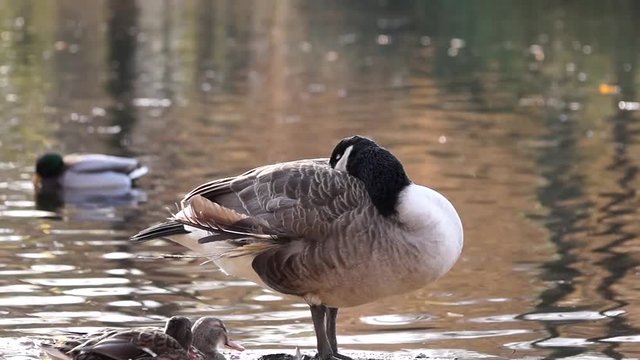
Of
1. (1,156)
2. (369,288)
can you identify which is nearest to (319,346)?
(369,288)

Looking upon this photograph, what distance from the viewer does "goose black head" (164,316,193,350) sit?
7.47 meters

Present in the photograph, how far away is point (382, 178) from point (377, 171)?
50mm

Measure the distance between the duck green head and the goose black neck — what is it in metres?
9.12

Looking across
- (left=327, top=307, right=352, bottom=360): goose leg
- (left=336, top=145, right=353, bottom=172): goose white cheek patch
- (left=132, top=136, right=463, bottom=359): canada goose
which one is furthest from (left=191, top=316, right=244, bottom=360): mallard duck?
(left=336, top=145, right=353, bottom=172): goose white cheek patch

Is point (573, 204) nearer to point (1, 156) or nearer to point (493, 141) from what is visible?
point (493, 141)

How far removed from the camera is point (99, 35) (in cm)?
4381

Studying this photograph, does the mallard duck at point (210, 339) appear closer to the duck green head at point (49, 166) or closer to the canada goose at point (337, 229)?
the canada goose at point (337, 229)

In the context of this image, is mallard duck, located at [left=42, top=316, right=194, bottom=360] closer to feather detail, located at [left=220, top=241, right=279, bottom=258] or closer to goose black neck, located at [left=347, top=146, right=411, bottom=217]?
feather detail, located at [left=220, top=241, right=279, bottom=258]

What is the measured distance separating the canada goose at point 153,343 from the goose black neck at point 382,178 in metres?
1.13

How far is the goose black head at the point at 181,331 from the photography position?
7.47 m

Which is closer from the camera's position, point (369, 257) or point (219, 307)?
point (369, 257)

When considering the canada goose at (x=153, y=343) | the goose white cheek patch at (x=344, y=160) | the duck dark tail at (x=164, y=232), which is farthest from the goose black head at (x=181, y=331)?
the goose white cheek patch at (x=344, y=160)

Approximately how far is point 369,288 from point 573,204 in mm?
7288

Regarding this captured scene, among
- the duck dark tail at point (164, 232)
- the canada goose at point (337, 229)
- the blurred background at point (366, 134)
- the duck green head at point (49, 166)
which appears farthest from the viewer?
the duck green head at point (49, 166)
